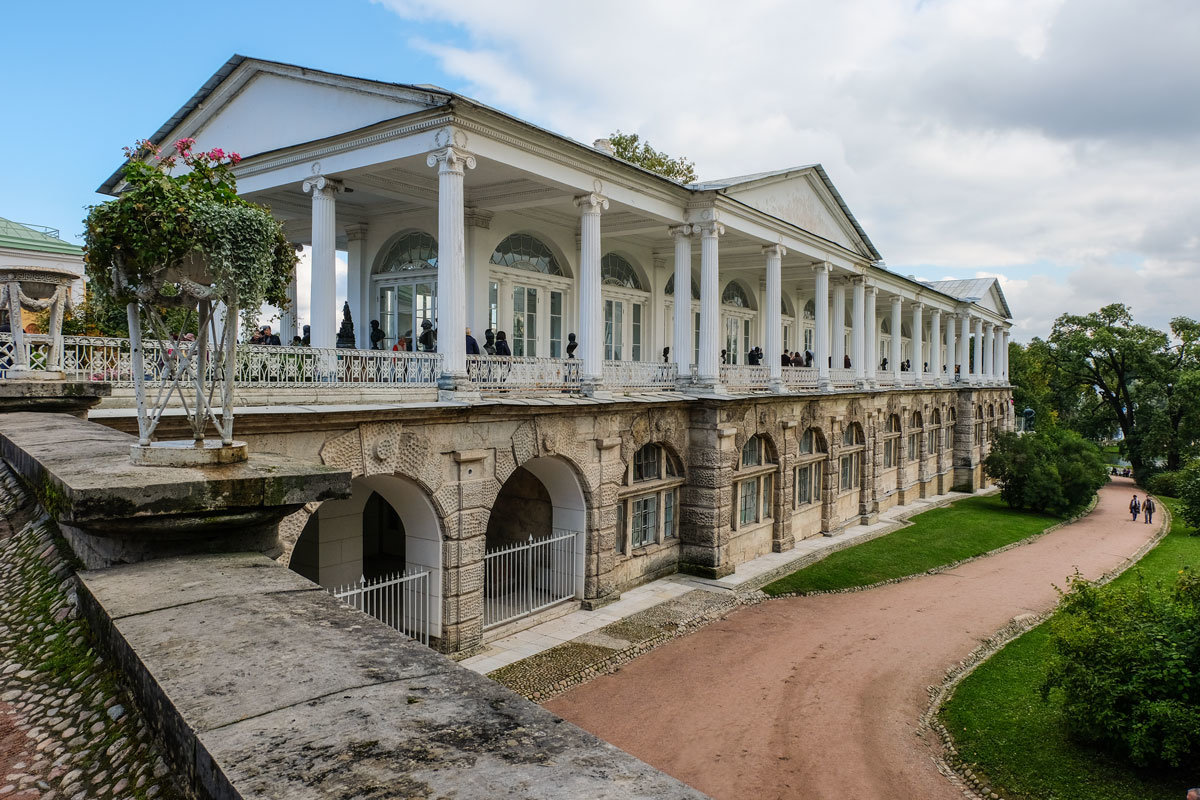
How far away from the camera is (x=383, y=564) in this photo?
17.7 m

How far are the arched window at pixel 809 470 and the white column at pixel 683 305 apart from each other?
6.26 metres

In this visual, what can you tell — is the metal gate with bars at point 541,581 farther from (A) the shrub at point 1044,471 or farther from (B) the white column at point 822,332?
(A) the shrub at point 1044,471

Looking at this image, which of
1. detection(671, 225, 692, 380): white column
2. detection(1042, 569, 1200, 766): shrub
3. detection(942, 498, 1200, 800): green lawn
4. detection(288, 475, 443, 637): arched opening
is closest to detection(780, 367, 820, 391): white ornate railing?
detection(671, 225, 692, 380): white column

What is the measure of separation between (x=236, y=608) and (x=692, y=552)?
54.2ft

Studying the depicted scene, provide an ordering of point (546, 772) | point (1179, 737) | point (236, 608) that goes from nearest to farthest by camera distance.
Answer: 1. point (546, 772)
2. point (236, 608)
3. point (1179, 737)

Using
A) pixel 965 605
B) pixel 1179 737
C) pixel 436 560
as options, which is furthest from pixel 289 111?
pixel 965 605

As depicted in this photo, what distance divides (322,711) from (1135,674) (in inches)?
495

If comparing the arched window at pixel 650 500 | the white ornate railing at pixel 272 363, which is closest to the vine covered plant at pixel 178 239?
the white ornate railing at pixel 272 363

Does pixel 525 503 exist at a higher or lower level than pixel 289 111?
lower

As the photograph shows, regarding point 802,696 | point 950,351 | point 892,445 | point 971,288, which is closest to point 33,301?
point 802,696

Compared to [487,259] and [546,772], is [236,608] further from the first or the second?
[487,259]

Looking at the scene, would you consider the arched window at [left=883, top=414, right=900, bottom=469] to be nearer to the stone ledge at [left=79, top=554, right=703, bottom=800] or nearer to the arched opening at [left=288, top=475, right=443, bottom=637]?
the arched opening at [left=288, top=475, right=443, bottom=637]

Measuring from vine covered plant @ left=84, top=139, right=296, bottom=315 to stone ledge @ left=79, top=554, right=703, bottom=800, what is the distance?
2.04 m

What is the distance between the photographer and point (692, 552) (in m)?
18.5
